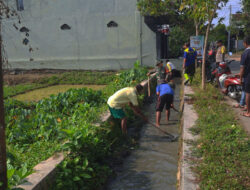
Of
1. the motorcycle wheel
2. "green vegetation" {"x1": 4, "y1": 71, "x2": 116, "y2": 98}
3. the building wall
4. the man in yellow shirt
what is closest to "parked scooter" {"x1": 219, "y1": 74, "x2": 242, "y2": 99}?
the motorcycle wheel

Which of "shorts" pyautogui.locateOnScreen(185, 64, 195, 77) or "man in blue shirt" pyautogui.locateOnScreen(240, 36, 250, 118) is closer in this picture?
"man in blue shirt" pyautogui.locateOnScreen(240, 36, 250, 118)

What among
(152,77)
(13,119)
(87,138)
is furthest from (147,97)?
(87,138)

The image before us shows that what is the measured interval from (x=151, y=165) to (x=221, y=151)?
141 cm

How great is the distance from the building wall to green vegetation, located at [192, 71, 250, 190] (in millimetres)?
11267

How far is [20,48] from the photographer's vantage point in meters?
19.5

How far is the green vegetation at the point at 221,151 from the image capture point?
11.2ft

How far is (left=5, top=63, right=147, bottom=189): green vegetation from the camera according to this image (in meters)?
3.82

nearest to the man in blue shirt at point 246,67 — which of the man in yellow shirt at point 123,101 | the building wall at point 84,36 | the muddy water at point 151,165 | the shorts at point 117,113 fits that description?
the muddy water at point 151,165

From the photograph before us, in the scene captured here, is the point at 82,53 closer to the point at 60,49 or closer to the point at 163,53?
the point at 60,49

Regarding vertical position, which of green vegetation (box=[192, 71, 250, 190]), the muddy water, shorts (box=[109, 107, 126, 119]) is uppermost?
shorts (box=[109, 107, 126, 119])

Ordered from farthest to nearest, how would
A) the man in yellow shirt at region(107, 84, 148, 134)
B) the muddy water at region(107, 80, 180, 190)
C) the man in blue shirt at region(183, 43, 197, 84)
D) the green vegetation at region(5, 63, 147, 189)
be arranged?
the man in blue shirt at region(183, 43, 197, 84) < the man in yellow shirt at region(107, 84, 148, 134) < the muddy water at region(107, 80, 180, 190) < the green vegetation at region(5, 63, 147, 189)

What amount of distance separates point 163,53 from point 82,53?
Answer: 5.94 metres

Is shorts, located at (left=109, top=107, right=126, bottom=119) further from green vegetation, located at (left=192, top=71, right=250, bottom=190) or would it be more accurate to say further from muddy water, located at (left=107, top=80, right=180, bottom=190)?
green vegetation, located at (left=192, top=71, right=250, bottom=190)

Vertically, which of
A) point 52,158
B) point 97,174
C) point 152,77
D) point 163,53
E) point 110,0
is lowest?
point 97,174
